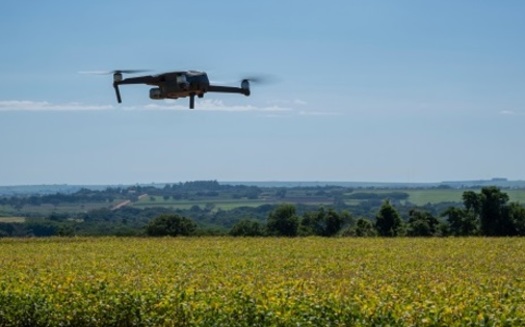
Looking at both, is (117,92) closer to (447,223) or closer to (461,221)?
(461,221)

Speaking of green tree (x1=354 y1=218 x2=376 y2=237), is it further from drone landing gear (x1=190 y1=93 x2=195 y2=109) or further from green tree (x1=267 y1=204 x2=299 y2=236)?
drone landing gear (x1=190 y1=93 x2=195 y2=109)

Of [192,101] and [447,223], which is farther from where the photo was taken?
[447,223]

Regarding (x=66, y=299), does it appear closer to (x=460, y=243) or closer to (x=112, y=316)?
(x=112, y=316)

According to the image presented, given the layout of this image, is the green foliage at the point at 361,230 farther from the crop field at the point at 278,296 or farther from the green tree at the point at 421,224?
the crop field at the point at 278,296

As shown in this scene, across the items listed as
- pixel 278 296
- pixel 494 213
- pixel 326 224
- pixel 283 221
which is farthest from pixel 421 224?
pixel 278 296

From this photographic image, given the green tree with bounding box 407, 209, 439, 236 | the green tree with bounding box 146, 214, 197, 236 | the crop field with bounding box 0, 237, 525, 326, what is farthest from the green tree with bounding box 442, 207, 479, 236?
the crop field with bounding box 0, 237, 525, 326

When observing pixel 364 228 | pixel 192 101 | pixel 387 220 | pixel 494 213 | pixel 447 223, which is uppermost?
pixel 192 101
